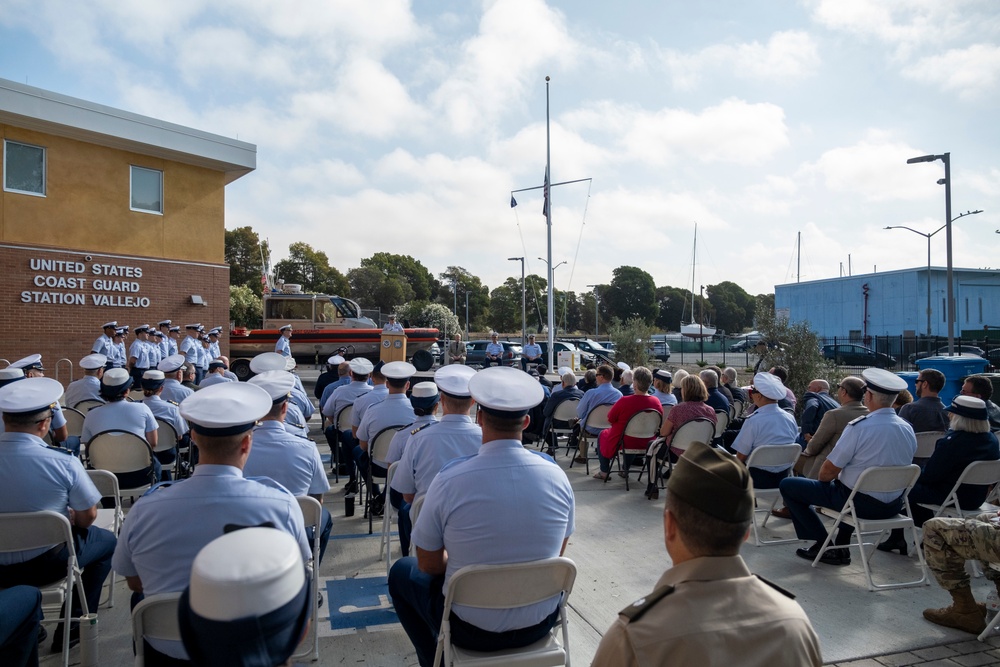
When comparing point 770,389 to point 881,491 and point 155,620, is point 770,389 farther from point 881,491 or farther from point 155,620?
point 155,620

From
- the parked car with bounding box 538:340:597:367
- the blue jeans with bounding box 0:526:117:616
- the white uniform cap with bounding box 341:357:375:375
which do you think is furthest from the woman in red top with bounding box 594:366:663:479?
the parked car with bounding box 538:340:597:367

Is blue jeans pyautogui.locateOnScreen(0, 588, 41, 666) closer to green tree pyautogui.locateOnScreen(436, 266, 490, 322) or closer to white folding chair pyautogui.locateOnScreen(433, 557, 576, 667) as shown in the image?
white folding chair pyautogui.locateOnScreen(433, 557, 576, 667)

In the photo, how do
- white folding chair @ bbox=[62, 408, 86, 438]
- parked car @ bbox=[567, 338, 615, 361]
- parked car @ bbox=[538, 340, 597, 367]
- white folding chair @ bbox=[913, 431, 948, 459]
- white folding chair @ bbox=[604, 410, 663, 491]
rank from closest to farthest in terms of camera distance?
white folding chair @ bbox=[913, 431, 948, 459], white folding chair @ bbox=[62, 408, 86, 438], white folding chair @ bbox=[604, 410, 663, 491], parked car @ bbox=[538, 340, 597, 367], parked car @ bbox=[567, 338, 615, 361]

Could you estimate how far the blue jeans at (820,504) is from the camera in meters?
4.80

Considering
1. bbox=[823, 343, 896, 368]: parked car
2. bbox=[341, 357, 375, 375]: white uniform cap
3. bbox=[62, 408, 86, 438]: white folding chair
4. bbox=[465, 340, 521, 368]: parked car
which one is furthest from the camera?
bbox=[823, 343, 896, 368]: parked car

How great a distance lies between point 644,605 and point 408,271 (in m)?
71.7

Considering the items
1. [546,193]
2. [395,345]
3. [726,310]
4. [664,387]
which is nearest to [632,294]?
[726,310]

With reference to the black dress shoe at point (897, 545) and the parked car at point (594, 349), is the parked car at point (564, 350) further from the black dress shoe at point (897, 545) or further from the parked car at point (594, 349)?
the black dress shoe at point (897, 545)

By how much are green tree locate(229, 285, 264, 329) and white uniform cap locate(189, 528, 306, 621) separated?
3839 centimetres

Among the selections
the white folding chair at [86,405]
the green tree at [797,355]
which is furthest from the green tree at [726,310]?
the white folding chair at [86,405]

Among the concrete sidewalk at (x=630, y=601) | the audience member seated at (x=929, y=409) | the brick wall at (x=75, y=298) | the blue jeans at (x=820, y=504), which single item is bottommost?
the concrete sidewalk at (x=630, y=601)

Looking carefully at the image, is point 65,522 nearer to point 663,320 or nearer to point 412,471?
point 412,471

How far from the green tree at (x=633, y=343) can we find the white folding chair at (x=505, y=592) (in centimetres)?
1902

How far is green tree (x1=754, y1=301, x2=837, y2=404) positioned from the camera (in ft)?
43.8
